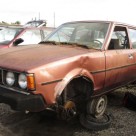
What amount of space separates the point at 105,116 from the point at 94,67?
1184 mm

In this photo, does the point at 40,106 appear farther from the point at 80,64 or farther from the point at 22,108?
the point at 80,64

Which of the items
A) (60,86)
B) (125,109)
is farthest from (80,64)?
(125,109)

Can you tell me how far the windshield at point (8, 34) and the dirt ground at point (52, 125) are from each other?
339cm

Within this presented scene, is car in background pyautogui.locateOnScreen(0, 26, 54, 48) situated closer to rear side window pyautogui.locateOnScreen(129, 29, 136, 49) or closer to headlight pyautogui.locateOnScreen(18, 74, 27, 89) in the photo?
rear side window pyautogui.locateOnScreen(129, 29, 136, 49)

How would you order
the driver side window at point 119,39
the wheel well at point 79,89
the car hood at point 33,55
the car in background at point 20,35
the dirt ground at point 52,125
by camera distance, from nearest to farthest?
the car hood at point 33,55 → the wheel well at point 79,89 → the dirt ground at point 52,125 → the driver side window at point 119,39 → the car in background at point 20,35

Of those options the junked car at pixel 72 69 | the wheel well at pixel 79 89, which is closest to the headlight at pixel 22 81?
the junked car at pixel 72 69

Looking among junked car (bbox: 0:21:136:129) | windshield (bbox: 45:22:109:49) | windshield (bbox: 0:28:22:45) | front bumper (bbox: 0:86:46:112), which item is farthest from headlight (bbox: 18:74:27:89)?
windshield (bbox: 0:28:22:45)

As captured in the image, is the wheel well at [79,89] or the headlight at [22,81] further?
the wheel well at [79,89]

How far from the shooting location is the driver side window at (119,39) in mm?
4988

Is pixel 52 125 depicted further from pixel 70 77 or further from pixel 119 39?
pixel 119 39

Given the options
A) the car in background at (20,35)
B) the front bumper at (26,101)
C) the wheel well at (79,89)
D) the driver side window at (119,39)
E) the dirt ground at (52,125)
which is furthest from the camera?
the car in background at (20,35)

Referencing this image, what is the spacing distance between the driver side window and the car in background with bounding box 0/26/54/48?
11.5ft

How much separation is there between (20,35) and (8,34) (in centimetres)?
58

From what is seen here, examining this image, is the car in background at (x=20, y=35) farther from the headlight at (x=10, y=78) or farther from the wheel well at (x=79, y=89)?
the headlight at (x=10, y=78)
